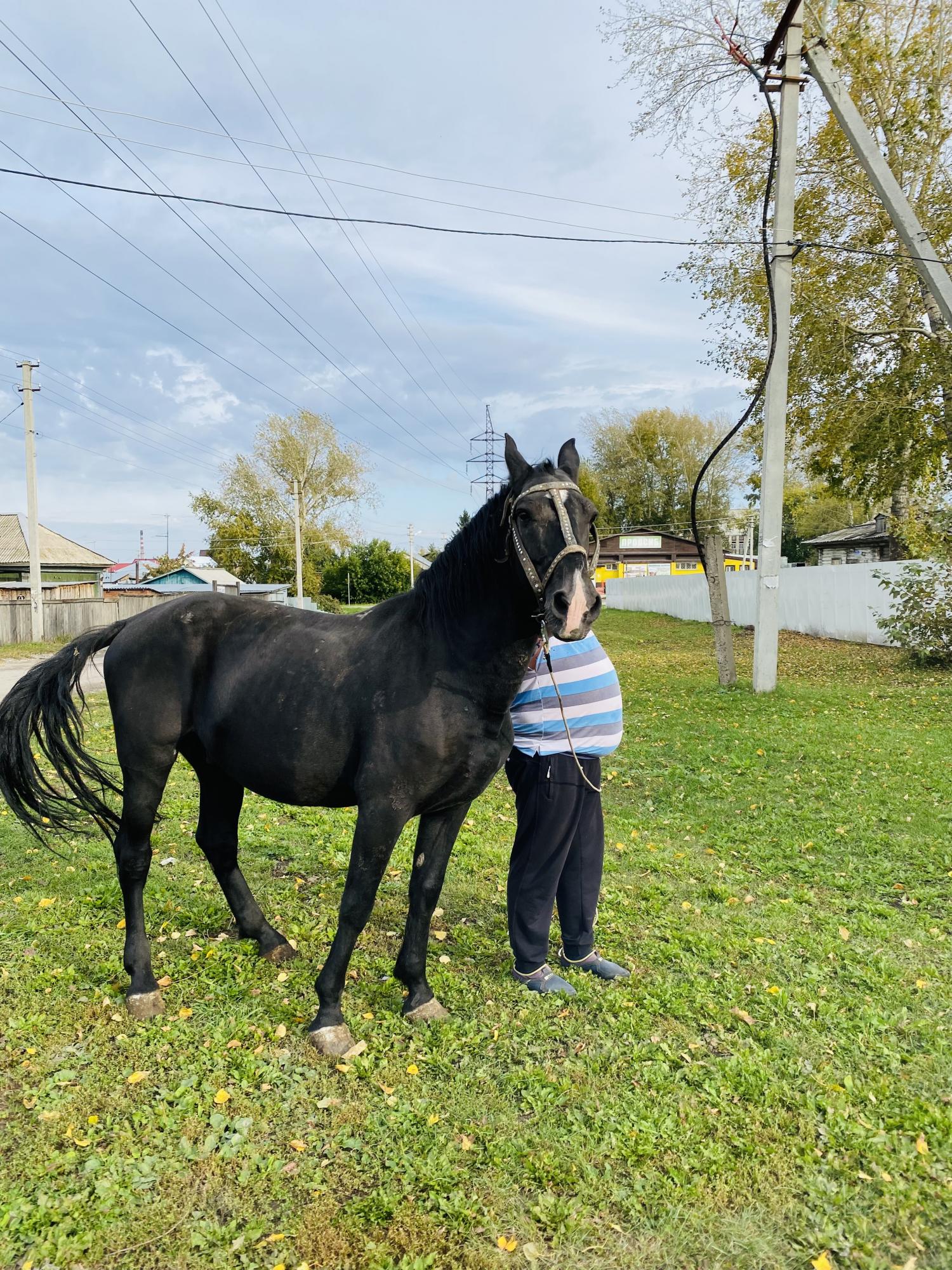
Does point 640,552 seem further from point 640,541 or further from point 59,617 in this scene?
point 59,617

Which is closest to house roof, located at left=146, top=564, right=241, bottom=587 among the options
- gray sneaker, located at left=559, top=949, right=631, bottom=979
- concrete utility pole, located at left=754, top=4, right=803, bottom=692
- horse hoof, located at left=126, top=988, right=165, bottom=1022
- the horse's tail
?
concrete utility pole, located at left=754, top=4, right=803, bottom=692

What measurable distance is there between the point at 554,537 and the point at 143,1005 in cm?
277

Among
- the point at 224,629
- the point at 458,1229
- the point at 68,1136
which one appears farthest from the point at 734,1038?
the point at 224,629

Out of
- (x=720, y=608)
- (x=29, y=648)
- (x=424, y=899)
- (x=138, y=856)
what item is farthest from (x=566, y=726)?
(x=29, y=648)

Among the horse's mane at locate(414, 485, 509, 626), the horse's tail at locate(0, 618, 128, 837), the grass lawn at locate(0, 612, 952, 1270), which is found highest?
the horse's mane at locate(414, 485, 509, 626)

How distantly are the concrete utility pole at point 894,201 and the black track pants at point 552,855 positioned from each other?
754cm

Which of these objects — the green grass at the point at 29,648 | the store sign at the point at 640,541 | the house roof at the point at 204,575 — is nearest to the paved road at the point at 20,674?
the green grass at the point at 29,648

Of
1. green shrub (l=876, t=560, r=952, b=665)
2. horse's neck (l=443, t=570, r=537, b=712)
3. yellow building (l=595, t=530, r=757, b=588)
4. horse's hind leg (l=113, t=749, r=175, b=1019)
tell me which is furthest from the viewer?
yellow building (l=595, t=530, r=757, b=588)

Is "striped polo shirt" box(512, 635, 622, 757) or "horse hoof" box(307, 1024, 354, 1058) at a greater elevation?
"striped polo shirt" box(512, 635, 622, 757)

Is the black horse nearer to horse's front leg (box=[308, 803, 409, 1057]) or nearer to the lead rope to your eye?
horse's front leg (box=[308, 803, 409, 1057])

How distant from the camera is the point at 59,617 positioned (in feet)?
86.3

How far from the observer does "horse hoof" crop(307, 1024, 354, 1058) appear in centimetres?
317

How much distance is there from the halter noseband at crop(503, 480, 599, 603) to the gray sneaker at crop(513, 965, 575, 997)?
192 cm

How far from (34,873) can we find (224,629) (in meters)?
2.86
